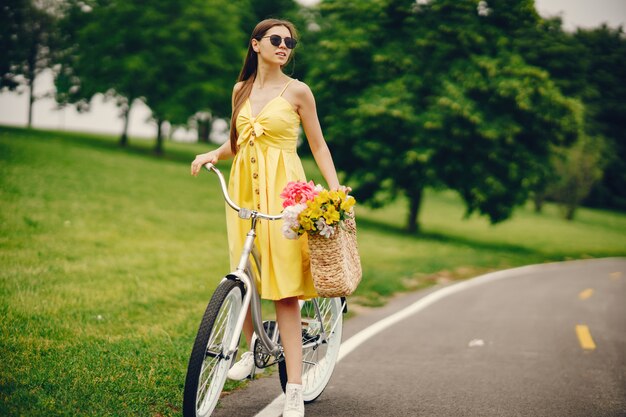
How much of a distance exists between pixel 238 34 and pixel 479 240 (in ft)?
67.2

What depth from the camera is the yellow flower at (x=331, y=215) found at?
3498mm

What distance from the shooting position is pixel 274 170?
151 inches

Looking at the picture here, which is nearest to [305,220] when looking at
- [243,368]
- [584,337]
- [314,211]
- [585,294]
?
[314,211]

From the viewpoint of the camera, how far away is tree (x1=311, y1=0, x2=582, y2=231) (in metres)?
20.6

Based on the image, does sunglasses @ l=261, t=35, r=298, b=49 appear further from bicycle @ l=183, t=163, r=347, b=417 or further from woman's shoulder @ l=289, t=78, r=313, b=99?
bicycle @ l=183, t=163, r=347, b=417

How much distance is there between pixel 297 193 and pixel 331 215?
0.25 meters

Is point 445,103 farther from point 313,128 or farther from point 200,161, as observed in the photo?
point 200,161

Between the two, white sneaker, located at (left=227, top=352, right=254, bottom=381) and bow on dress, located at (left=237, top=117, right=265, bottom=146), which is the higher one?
bow on dress, located at (left=237, top=117, right=265, bottom=146)

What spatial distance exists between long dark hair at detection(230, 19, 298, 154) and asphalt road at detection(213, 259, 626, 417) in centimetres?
181

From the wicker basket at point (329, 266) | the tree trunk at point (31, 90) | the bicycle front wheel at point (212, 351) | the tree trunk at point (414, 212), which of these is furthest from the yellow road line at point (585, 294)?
the tree trunk at point (31, 90)

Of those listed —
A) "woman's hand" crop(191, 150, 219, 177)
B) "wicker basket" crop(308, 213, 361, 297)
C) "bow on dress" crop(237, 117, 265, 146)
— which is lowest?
"wicker basket" crop(308, 213, 361, 297)

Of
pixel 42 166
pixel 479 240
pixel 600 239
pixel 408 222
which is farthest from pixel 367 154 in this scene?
pixel 600 239

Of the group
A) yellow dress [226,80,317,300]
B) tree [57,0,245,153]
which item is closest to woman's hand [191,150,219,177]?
yellow dress [226,80,317,300]

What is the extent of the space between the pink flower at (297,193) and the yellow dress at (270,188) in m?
0.22
